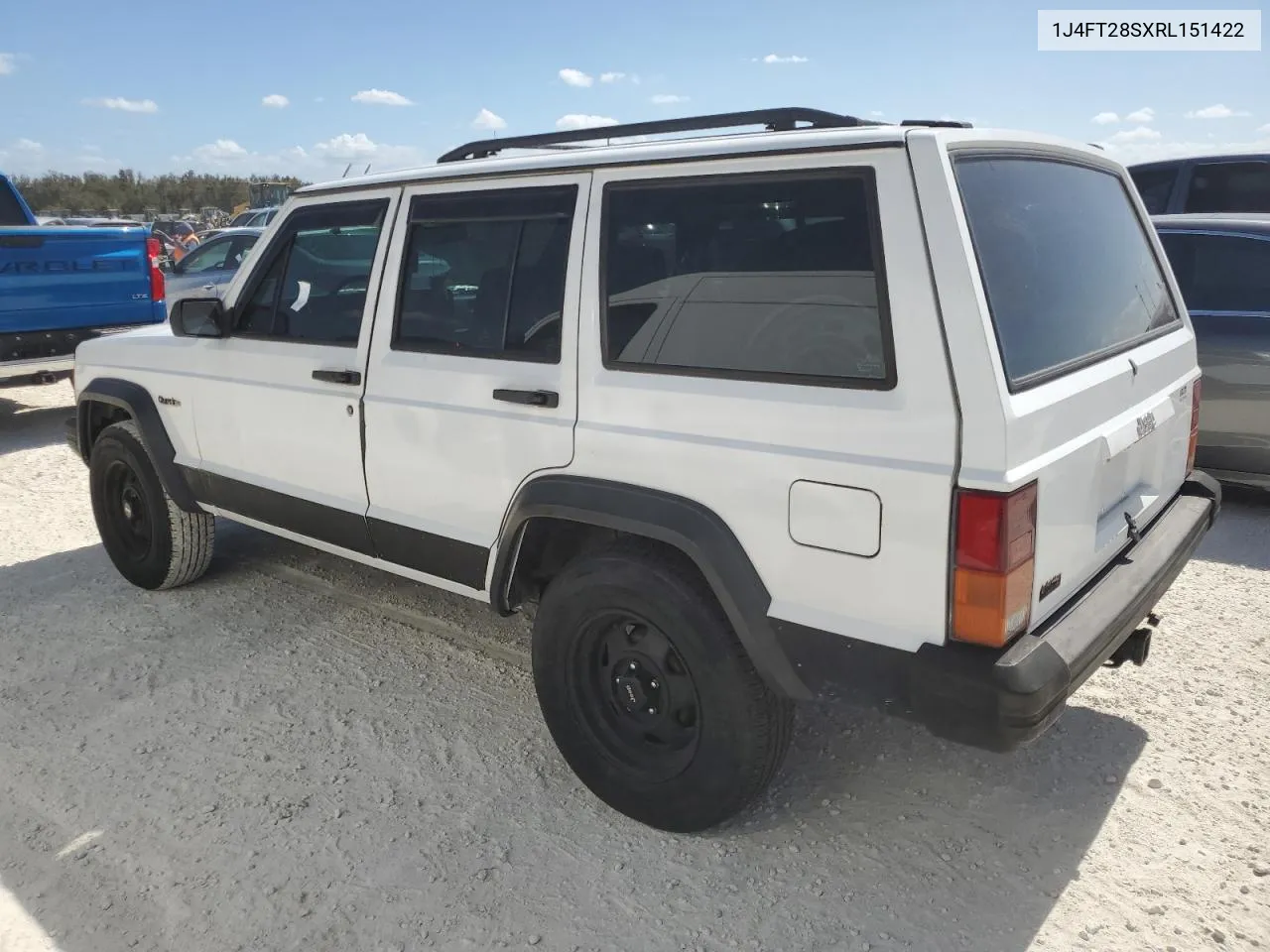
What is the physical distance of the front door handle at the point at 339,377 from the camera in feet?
11.2

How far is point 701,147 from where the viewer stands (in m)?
2.59

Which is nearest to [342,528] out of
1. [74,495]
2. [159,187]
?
[74,495]

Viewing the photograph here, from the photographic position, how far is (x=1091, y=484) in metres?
2.46

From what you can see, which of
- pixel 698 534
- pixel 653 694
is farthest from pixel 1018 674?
pixel 653 694

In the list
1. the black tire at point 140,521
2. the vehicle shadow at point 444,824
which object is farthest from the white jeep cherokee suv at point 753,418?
the black tire at point 140,521

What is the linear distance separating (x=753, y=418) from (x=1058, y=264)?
0.99 m

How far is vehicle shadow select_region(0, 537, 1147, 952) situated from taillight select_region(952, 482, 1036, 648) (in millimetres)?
478

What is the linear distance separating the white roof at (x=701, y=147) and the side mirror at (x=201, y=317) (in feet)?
2.79

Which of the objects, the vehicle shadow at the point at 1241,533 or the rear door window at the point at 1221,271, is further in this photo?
the rear door window at the point at 1221,271

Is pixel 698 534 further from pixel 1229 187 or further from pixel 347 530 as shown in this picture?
pixel 1229 187

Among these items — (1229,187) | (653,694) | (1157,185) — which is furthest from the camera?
(1157,185)

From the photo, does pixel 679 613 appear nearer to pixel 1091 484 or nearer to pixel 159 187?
pixel 1091 484

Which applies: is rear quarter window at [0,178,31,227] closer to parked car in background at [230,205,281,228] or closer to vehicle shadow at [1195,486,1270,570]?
vehicle shadow at [1195,486,1270,570]

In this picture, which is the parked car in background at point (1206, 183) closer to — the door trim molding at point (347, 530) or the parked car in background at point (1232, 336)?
the parked car in background at point (1232, 336)
